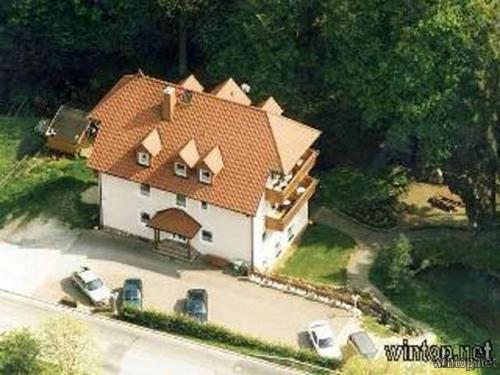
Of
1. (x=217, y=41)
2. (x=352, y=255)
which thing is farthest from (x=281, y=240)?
(x=217, y=41)

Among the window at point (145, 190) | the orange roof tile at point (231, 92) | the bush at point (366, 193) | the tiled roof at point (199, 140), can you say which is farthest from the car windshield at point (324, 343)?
the orange roof tile at point (231, 92)

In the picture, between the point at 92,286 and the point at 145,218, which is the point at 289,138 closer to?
the point at 145,218

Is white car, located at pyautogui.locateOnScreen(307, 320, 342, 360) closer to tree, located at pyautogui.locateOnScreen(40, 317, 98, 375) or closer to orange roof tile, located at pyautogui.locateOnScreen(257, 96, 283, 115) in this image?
tree, located at pyautogui.locateOnScreen(40, 317, 98, 375)

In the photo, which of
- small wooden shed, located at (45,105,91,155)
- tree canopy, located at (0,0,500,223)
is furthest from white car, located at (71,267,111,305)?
tree canopy, located at (0,0,500,223)

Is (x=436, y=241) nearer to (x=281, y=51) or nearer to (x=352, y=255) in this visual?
(x=352, y=255)

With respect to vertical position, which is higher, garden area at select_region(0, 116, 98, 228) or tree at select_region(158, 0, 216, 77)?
tree at select_region(158, 0, 216, 77)

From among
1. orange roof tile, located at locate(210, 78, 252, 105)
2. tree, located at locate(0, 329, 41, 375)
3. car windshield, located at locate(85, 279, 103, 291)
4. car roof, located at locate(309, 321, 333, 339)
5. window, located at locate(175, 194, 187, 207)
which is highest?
orange roof tile, located at locate(210, 78, 252, 105)
